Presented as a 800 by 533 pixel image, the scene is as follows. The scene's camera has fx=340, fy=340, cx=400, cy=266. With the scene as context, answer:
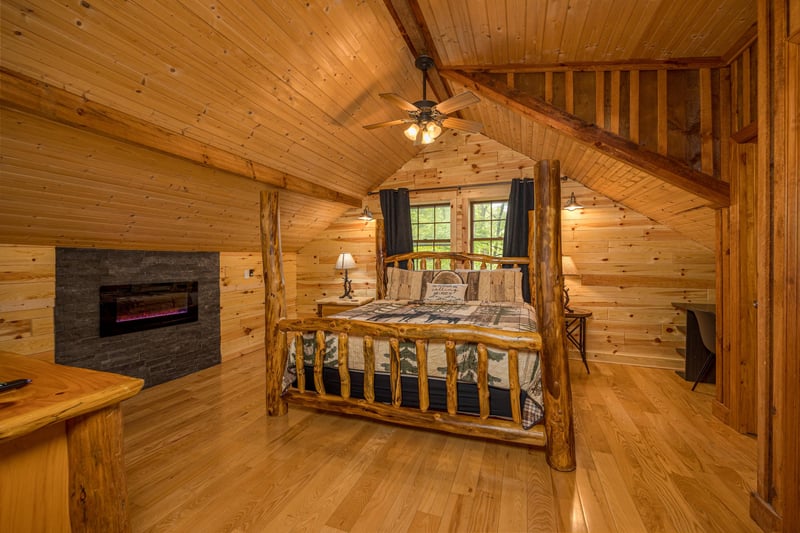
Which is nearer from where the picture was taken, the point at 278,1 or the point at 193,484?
the point at 193,484

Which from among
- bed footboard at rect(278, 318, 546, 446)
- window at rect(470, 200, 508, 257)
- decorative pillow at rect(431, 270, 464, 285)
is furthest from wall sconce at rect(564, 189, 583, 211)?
bed footboard at rect(278, 318, 546, 446)

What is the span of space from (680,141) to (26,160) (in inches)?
163

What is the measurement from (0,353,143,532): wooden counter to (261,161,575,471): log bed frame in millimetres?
1376

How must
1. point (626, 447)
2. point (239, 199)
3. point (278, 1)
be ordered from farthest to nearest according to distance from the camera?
point (239, 199) < point (626, 447) < point (278, 1)

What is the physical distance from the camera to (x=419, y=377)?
2.19 meters

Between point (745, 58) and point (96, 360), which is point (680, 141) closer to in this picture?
point (745, 58)

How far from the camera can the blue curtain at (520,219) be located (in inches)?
159

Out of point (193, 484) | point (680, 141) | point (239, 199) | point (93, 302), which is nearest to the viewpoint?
point (193, 484)

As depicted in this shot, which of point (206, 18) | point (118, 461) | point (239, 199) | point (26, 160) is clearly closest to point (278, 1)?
point (206, 18)

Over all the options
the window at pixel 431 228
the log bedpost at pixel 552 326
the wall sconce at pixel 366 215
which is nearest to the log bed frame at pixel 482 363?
the log bedpost at pixel 552 326

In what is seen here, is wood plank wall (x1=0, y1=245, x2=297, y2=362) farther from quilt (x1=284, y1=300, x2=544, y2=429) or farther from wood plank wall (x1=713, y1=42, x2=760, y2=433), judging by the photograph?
wood plank wall (x1=713, y1=42, x2=760, y2=433)

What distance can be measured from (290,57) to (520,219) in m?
2.92

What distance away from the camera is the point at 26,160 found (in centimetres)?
202

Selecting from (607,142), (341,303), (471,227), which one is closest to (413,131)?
(607,142)
